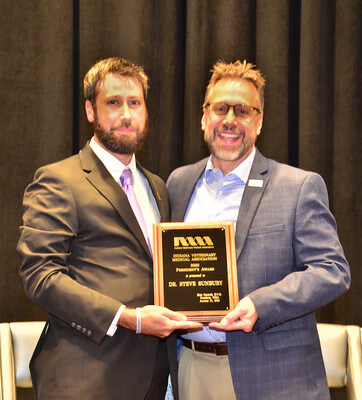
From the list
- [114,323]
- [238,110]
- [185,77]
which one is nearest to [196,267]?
[114,323]

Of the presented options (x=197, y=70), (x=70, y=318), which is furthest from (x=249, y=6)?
(x=70, y=318)

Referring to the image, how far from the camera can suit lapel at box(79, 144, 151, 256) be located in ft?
7.37

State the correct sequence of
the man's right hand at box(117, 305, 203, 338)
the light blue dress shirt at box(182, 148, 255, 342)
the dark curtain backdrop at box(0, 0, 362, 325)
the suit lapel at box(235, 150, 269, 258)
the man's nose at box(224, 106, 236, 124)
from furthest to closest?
the dark curtain backdrop at box(0, 0, 362, 325)
the man's nose at box(224, 106, 236, 124)
the light blue dress shirt at box(182, 148, 255, 342)
the suit lapel at box(235, 150, 269, 258)
the man's right hand at box(117, 305, 203, 338)

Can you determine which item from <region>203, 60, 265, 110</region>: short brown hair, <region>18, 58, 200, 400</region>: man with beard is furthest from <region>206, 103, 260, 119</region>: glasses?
<region>18, 58, 200, 400</region>: man with beard

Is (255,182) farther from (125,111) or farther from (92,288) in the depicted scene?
(92,288)

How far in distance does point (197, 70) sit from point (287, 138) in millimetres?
615

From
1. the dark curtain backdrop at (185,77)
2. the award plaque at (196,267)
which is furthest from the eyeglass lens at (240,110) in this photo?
the dark curtain backdrop at (185,77)

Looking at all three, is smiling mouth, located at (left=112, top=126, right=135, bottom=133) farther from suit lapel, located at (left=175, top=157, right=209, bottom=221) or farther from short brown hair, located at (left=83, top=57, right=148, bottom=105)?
suit lapel, located at (left=175, top=157, right=209, bottom=221)

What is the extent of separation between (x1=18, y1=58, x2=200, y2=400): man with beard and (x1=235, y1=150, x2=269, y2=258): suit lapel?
350 millimetres

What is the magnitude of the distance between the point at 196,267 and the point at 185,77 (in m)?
1.45

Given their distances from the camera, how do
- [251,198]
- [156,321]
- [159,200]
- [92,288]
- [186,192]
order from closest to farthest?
[156,321] < [92,288] < [251,198] < [159,200] < [186,192]

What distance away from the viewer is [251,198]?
2.37m

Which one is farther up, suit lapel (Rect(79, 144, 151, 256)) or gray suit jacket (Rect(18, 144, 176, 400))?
suit lapel (Rect(79, 144, 151, 256))

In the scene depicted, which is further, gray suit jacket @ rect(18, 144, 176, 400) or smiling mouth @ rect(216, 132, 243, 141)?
smiling mouth @ rect(216, 132, 243, 141)
